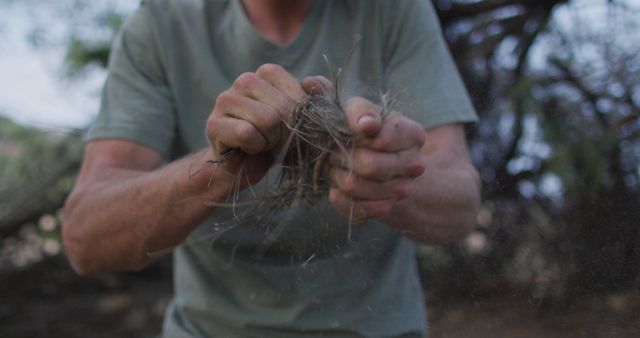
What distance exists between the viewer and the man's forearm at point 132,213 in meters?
1.24

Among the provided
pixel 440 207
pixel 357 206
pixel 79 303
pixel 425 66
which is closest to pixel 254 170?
pixel 357 206

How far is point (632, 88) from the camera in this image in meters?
1.65

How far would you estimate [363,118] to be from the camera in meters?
0.90

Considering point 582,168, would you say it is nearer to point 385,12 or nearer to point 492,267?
point 492,267

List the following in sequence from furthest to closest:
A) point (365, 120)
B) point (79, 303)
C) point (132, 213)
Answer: point (79, 303) → point (132, 213) → point (365, 120)

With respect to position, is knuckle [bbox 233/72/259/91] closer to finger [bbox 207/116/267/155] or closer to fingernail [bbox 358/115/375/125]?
finger [bbox 207/116/267/155]

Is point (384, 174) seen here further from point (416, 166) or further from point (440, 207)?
point (440, 207)

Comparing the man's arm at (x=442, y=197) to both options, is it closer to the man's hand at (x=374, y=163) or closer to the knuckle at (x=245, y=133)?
the man's hand at (x=374, y=163)

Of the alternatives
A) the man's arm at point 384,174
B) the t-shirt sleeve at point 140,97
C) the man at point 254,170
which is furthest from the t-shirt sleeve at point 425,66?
the t-shirt sleeve at point 140,97

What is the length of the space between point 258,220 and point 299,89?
10.8 inches

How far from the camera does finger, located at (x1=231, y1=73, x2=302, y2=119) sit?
1034mm

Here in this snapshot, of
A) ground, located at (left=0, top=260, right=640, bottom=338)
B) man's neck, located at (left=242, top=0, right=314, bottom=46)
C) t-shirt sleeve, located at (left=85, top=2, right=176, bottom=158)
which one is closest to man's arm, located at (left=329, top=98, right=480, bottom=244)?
man's neck, located at (left=242, top=0, right=314, bottom=46)

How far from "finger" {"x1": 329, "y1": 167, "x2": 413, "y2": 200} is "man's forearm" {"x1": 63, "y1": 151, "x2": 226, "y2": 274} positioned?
263 mm

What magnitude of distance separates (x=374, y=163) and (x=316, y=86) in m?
0.18
